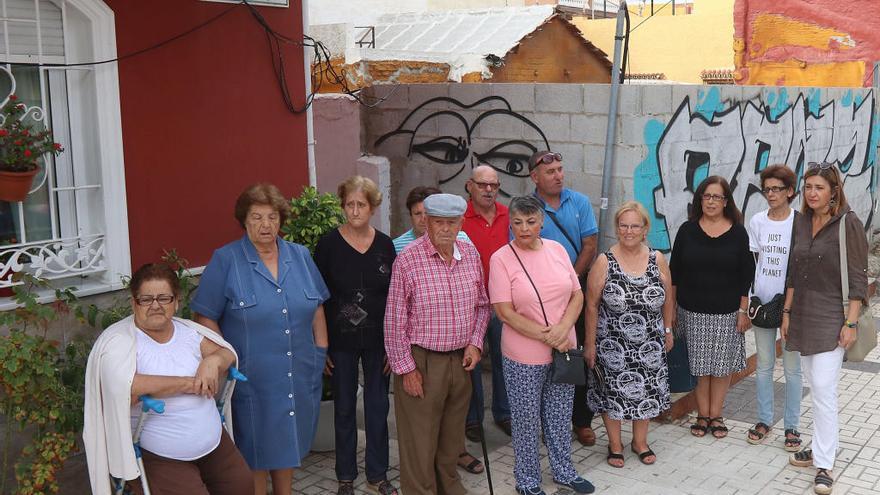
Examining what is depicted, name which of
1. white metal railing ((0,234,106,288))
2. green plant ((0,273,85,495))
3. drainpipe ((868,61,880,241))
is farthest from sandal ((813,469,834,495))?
drainpipe ((868,61,880,241))

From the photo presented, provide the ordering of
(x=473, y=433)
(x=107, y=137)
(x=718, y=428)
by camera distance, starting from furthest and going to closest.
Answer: (x=718, y=428)
(x=473, y=433)
(x=107, y=137)

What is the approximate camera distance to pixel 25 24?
489 cm

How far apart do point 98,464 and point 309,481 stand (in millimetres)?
1752

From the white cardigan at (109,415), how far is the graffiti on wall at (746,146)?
4283 mm

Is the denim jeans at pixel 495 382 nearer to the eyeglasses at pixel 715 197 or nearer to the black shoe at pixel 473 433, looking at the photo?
the black shoe at pixel 473 433

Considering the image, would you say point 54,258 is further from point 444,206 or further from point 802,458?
point 802,458

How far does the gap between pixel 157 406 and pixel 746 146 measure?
6398 millimetres

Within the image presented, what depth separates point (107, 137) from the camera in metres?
5.16

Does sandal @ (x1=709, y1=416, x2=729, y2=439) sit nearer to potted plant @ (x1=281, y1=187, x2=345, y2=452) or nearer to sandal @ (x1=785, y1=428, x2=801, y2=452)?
sandal @ (x1=785, y1=428, x2=801, y2=452)

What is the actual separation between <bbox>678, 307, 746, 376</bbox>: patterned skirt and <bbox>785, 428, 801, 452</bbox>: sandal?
1.84ft

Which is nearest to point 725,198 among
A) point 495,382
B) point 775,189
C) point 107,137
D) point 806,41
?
point 775,189

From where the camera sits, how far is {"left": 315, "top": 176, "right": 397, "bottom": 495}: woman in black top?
4848 mm

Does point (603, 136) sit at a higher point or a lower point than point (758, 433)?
higher

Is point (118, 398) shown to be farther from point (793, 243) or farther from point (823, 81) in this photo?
point (823, 81)
